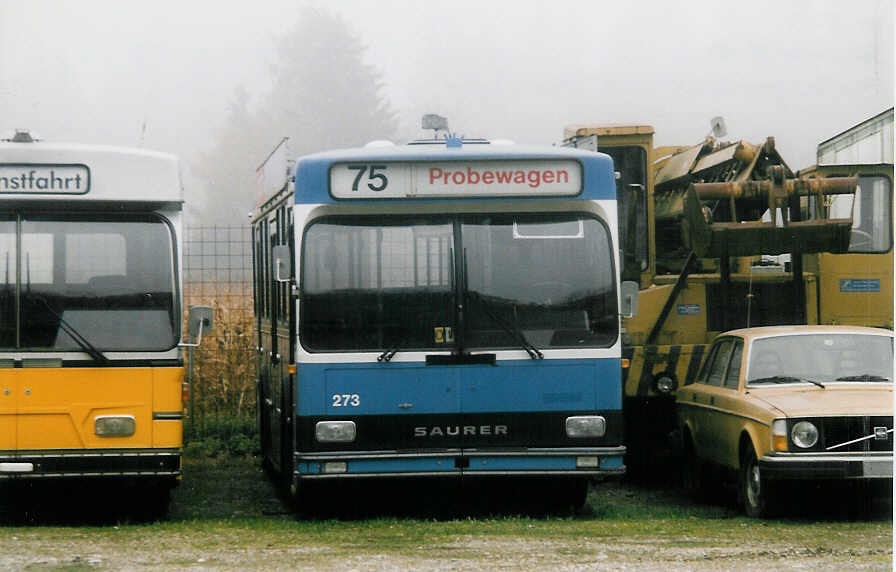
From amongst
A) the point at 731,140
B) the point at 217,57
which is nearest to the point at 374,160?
the point at 731,140

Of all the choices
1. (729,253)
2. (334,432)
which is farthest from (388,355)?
(729,253)

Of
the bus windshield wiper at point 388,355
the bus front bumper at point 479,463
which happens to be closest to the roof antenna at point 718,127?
the bus front bumper at point 479,463

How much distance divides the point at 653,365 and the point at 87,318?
5648mm

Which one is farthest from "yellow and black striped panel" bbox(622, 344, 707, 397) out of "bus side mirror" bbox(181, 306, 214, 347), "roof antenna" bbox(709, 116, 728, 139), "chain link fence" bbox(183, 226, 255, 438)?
"chain link fence" bbox(183, 226, 255, 438)

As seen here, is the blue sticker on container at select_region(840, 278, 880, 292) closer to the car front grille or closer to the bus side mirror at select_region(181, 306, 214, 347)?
the car front grille

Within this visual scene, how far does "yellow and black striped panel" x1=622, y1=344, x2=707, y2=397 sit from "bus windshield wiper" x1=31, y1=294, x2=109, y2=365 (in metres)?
5.31

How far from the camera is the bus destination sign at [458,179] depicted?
11.1 meters

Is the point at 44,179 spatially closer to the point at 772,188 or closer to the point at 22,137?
the point at 22,137

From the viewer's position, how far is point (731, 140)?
15.3 meters

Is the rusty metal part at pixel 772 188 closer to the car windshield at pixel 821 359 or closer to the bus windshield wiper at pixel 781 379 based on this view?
the car windshield at pixel 821 359

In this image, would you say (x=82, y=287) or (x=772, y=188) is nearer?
(x=82, y=287)

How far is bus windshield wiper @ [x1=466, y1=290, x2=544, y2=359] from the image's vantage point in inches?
432

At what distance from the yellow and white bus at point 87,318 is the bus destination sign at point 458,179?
4.70 ft

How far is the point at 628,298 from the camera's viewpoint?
1109cm
